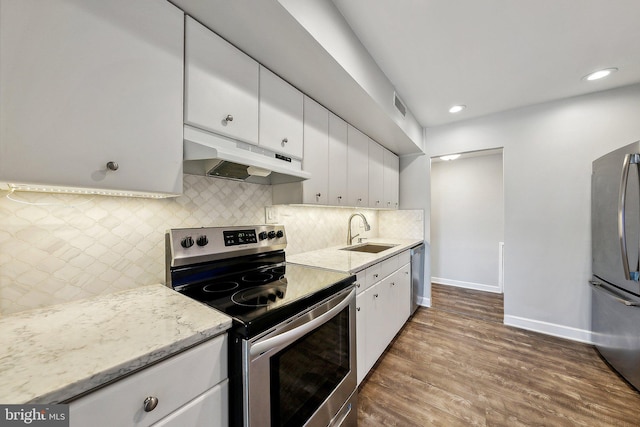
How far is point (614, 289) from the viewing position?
198 centimetres

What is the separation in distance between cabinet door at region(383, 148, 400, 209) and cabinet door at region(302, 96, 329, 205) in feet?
4.44

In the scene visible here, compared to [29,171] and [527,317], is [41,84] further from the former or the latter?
[527,317]

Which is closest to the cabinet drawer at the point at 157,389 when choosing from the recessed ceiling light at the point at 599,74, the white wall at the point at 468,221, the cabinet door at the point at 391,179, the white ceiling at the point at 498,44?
the white ceiling at the point at 498,44

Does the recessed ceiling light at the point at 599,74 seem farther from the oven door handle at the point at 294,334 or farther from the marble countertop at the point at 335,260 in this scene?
the oven door handle at the point at 294,334

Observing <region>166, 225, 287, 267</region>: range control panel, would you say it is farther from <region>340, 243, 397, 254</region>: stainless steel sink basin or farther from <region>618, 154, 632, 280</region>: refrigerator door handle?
<region>618, 154, 632, 280</region>: refrigerator door handle

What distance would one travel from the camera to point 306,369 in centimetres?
109

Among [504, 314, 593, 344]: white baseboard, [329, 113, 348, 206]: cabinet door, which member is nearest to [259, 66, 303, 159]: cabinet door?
[329, 113, 348, 206]: cabinet door

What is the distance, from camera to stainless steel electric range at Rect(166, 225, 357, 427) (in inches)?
32.4

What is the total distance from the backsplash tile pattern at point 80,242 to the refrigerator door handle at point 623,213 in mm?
2978

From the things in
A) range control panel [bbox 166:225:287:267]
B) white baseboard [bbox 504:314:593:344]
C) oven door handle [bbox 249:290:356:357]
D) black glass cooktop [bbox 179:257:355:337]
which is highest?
range control panel [bbox 166:225:287:267]

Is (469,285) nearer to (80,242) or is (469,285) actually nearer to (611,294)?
(611,294)

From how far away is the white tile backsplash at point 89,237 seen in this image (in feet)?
2.92

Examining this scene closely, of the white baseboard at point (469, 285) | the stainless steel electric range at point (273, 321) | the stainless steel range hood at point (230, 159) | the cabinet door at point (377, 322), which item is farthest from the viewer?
the white baseboard at point (469, 285)

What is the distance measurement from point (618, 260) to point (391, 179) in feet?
6.96
